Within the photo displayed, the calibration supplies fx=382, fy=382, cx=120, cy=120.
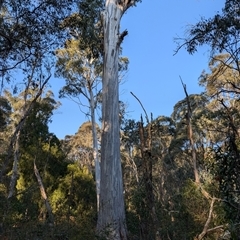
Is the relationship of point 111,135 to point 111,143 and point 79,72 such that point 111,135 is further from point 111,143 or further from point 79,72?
point 79,72

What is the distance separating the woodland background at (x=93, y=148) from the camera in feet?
13.1

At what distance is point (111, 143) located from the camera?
704 cm

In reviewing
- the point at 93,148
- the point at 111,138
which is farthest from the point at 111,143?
the point at 93,148

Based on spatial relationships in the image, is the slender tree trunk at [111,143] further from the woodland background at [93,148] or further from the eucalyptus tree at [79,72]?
the eucalyptus tree at [79,72]

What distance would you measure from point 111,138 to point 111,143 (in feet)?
0.35

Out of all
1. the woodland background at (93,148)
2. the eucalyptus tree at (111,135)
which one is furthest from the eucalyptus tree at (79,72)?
the eucalyptus tree at (111,135)

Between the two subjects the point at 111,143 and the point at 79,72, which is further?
the point at 79,72

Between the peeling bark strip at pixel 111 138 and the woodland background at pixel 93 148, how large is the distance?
38 cm

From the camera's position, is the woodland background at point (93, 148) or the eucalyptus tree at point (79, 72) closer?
the woodland background at point (93, 148)

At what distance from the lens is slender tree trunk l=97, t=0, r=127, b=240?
6.28m

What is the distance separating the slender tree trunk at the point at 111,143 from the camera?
20.6 feet

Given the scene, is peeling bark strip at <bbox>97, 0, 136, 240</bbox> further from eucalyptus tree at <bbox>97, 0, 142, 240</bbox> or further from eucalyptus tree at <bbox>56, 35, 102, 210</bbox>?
eucalyptus tree at <bbox>56, 35, 102, 210</bbox>

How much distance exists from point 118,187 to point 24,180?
25.8 feet

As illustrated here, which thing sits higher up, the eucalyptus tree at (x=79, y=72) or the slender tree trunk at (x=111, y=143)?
the eucalyptus tree at (x=79, y=72)
